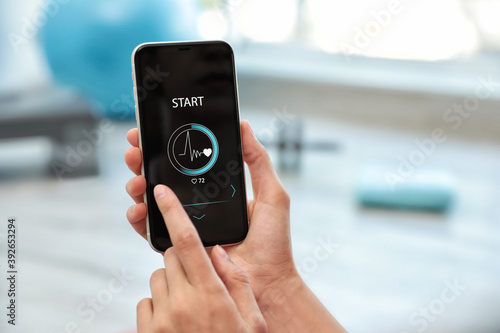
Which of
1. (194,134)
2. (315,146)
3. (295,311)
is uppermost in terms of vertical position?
(194,134)

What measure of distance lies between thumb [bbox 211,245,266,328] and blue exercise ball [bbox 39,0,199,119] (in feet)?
5.77

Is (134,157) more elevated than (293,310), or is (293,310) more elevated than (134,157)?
(134,157)

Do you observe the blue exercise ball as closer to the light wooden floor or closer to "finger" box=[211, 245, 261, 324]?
the light wooden floor

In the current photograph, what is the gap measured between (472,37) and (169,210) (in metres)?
2.99

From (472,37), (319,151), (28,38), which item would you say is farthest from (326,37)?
(28,38)

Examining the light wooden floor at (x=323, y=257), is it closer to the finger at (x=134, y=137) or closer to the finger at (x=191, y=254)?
the finger at (x=134, y=137)

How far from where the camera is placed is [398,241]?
181 cm

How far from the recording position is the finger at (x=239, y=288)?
1.84ft

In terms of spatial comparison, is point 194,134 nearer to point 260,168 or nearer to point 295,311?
point 260,168

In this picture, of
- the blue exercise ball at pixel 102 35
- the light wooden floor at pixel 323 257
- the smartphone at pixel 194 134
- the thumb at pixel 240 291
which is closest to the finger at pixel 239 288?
the thumb at pixel 240 291

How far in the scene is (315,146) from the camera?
2.60 metres

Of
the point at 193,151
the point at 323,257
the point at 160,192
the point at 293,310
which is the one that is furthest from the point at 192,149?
the point at 323,257

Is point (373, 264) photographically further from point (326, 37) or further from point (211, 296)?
point (326, 37)

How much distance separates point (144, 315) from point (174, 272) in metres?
0.05
